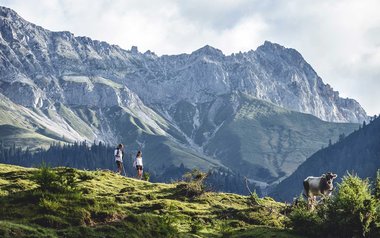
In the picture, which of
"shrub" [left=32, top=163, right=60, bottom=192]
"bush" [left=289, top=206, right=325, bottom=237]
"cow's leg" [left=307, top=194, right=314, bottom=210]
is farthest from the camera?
"cow's leg" [left=307, top=194, right=314, bottom=210]

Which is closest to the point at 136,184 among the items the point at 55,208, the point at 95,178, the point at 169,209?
the point at 95,178

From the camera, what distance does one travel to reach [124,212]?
83.8ft

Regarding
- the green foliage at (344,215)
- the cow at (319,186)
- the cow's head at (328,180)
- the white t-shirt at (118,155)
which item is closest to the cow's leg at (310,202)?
the cow at (319,186)

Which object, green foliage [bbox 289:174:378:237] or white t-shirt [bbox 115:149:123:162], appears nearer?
green foliage [bbox 289:174:378:237]

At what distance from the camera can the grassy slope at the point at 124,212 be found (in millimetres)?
21859

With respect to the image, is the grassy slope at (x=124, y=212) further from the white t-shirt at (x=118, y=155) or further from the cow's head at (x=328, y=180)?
the white t-shirt at (x=118, y=155)

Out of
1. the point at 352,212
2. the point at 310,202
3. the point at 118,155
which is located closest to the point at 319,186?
the point at 310,202

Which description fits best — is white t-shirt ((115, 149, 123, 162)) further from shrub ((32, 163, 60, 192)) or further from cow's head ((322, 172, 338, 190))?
shrub ((32, 163, 60, 192))

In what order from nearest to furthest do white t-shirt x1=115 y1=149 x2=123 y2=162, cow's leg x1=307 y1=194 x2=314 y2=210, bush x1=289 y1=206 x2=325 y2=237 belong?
1. bush x1=289 y1=206 x2=325 y2=237
2. cow's leg x1=307 y1=194 x2=314 y2=210
3. white t-shirt x1=115 y1=149 x2=123 y2=162

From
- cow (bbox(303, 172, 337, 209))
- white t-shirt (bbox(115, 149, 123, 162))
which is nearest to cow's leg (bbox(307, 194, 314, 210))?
cow (bbox(303, 172, 337, 209))

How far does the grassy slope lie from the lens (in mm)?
21859

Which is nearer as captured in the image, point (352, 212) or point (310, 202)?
point (352, 212)

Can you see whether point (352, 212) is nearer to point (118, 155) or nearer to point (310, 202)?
point (310, 202)

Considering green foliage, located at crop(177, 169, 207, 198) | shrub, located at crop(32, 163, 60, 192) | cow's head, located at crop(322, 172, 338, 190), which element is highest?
cow's head, located at crop(322, 172, 338, 190)
